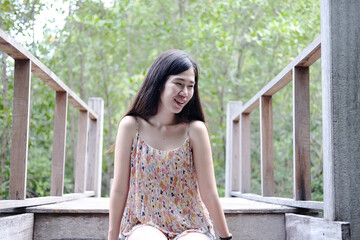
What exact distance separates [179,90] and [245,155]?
238cm

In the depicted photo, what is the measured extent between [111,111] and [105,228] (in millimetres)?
5930

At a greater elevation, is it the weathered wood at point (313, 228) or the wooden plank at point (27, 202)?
the wooden plank at point (27, 202)

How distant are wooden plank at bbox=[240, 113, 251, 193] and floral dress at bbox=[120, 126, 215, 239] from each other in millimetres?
2179

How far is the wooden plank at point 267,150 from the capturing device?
300cm

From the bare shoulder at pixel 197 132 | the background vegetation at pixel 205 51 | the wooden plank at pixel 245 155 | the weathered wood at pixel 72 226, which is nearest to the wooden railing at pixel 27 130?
the weathered wood at pixel 72 226

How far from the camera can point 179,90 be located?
180 cm

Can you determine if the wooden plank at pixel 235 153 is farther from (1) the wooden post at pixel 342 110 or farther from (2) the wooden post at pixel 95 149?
(1) the wooden post at pixel 342 110

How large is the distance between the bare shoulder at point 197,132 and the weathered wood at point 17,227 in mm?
859

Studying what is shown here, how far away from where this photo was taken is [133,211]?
182 cm

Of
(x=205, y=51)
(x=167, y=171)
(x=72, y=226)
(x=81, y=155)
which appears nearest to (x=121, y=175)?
(x=167, y=171)

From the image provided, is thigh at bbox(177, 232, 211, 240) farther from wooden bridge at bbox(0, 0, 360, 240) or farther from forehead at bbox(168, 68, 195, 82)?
forehead at bbox(168, 68, 195, 82)

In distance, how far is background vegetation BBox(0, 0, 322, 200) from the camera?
629cm

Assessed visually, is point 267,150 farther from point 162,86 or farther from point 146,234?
point 146,234

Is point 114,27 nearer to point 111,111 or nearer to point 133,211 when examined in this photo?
point 111,111
